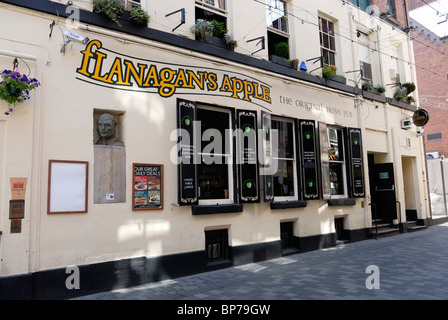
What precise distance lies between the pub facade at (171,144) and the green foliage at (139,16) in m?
0.22

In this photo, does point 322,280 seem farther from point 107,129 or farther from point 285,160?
point 107,129

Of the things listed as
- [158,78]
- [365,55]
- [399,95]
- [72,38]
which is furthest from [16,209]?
[399,95]

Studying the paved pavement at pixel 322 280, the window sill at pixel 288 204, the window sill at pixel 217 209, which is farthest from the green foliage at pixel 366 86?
the window sill at pixel 217 209

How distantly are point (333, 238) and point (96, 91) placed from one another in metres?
8.20

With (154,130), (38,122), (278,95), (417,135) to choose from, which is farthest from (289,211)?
(417,135)

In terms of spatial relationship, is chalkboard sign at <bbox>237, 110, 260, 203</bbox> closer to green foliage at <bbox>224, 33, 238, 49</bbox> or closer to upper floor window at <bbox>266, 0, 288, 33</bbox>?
green foliage at <bbox>224, 33, 238, 49</bbox>

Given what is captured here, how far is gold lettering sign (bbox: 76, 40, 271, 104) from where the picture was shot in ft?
21.5

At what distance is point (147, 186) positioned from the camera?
6988 millimetres

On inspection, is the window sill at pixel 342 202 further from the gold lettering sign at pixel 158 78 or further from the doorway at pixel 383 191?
the gold lettering sign at pixel 158 78

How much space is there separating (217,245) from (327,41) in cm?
837

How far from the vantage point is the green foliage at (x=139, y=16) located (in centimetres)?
701

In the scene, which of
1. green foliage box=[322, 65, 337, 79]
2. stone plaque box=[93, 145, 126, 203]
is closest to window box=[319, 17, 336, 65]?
green foliage box=[322, 65, 337, 79]

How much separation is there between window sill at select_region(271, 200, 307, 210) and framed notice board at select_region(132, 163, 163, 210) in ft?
11.1

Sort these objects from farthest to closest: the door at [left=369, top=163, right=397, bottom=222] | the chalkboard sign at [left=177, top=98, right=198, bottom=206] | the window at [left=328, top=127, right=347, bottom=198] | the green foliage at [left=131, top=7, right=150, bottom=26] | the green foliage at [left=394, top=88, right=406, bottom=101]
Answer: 1. the green foliage at [left=394, top=88, right=406, bottom=101]
2. the door at [left=369, top=163, right=397, bottom=222]
3. the window at [left=328, top=127, right=347, bottom=198]
4. the chalkboard sign at [left=177, top=98, right=198, bottom=206]
5. the green foliage at [left=131, top=7, right=150, bottom=26]
